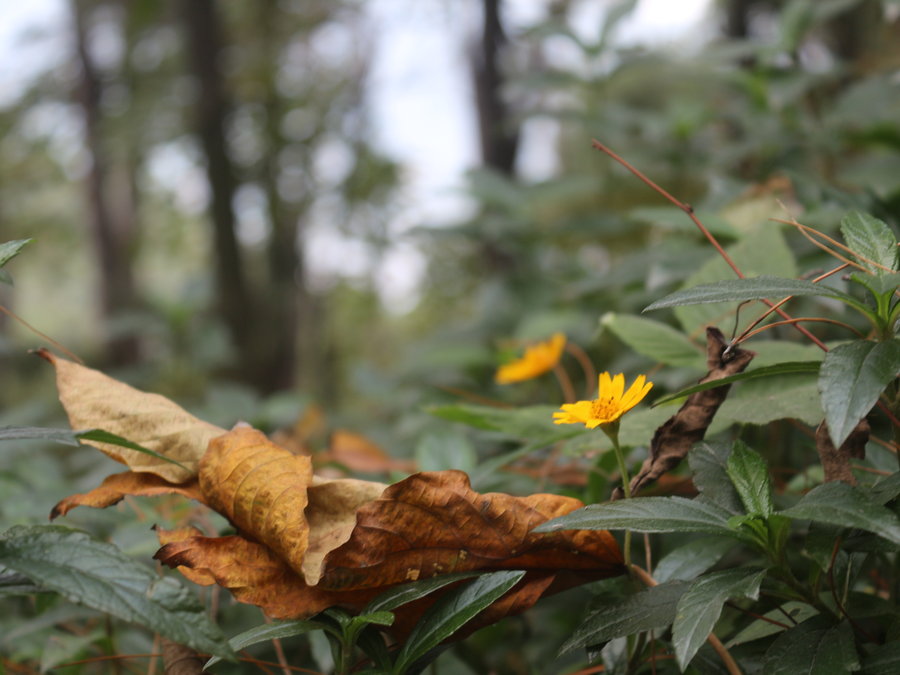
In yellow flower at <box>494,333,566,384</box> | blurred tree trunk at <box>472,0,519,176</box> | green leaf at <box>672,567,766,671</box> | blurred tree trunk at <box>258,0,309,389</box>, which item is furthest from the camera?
blurred tree trunk at <box>258,0,309,389</box>

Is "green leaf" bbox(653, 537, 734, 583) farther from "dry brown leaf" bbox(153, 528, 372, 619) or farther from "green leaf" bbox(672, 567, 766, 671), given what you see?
"dry brown leaf" bbox(153, 528, 372, 619)

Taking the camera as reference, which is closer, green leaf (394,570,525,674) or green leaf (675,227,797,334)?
green leaf (394,570,525,674)

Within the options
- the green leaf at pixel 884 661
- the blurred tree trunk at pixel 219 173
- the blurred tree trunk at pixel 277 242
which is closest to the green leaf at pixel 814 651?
the green leaf at pixel 884 661

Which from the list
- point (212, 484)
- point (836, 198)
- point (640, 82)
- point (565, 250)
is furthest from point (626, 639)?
point (640, 82)

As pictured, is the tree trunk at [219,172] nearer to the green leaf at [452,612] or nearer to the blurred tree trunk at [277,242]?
the blurred tree trunk at [277,242]

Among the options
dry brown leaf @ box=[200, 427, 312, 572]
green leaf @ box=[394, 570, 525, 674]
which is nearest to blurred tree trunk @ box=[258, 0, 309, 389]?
dry brown leaf @ box=[200, 427, 312, 572]

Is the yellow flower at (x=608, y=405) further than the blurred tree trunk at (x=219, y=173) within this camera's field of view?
No
